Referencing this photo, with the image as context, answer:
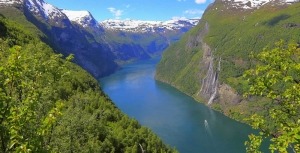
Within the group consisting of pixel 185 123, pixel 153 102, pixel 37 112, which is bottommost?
pixel 153 102

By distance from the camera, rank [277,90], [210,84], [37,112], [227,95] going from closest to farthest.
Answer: [37,112]
[277,90]
[227,95]
[210,84]

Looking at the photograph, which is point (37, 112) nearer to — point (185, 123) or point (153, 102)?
point (185, 123)

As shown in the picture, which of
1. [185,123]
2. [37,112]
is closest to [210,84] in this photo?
[185,123]

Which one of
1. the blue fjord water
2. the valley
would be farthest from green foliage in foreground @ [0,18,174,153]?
the blue fjord water

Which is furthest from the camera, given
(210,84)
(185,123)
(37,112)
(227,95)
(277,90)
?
(210,84)

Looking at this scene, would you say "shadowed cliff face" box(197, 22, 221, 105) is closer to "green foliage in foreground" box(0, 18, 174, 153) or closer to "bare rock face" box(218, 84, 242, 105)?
"bare rock face" box(218, 84, 242, 105)

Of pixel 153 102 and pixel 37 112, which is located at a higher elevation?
pixel 37 112

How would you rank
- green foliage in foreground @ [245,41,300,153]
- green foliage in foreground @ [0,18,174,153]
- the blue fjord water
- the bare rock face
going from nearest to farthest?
green foliage in foreground @ [0,18,174,153] < green foliage in foreground @ [245,41,300,153] < the blue fjord water < the bare rock face

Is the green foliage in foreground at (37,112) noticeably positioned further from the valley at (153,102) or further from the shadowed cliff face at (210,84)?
the shadowed cliff face at (210,84)

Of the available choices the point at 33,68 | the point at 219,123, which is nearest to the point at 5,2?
the point at 219,123
